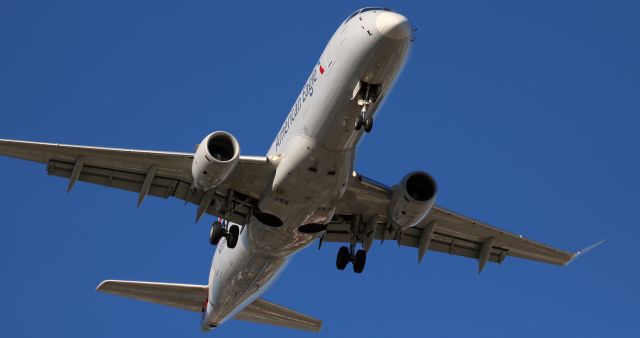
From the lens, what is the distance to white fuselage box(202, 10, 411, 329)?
96.6ft

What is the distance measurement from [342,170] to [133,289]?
12.8 metres

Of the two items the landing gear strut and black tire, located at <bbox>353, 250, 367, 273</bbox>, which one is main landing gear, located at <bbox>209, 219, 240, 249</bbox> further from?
the landing gear strut

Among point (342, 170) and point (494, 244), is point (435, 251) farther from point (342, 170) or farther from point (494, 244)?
point (342, 170)

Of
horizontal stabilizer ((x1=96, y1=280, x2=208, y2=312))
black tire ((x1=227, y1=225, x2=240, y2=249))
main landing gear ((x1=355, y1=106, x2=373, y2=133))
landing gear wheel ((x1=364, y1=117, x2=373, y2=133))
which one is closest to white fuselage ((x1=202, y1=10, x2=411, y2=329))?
main landing gear ((x1=355, y1=106, x2=373, y2=133))

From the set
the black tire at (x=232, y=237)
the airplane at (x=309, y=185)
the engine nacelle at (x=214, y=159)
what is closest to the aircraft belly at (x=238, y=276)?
the airplane at (x=309, y=185)

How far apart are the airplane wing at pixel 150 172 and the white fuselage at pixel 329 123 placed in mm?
771

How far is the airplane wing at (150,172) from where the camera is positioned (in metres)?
32.0

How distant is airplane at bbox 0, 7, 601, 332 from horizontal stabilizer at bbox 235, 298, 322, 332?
2.37m

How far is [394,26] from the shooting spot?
95.3ft

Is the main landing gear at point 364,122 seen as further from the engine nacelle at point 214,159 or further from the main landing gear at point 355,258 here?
the main landing gear at point 355,258

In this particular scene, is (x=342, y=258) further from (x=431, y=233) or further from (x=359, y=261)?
(x=431, y=233)

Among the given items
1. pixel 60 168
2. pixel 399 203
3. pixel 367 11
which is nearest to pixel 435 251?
pixel 399 203

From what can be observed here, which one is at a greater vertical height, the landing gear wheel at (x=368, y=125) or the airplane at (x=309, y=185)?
the landing gear wheel at (x=368, y=125)

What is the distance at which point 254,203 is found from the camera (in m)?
33.9
